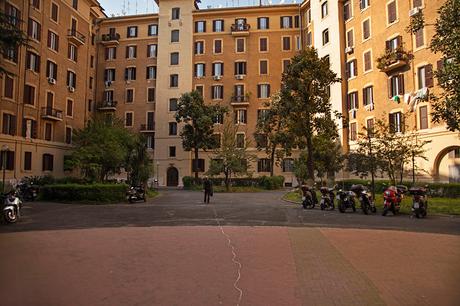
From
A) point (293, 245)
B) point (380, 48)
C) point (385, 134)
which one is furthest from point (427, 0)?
point (293, 245)

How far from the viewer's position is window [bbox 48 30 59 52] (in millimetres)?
35816

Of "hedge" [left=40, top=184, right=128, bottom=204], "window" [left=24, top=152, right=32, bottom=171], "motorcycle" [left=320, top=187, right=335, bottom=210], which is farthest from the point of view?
"window" [left=24, top=152, right=32, bottom=171]

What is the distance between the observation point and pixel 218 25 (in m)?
49.7

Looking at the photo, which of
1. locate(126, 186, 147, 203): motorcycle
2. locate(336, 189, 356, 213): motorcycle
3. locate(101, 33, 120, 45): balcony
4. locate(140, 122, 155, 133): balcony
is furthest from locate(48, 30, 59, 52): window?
locate(336, 189, 356, 213): motorcycle

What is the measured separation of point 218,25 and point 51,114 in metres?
24.7

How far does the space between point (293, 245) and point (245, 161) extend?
90.7 feet

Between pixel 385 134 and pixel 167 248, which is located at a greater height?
pixel 385 134

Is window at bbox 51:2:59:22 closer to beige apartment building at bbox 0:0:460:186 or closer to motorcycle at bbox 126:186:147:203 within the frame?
beige apartment building at bbox 0:0:460:186

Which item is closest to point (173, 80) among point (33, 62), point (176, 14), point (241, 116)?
point (176, 14)

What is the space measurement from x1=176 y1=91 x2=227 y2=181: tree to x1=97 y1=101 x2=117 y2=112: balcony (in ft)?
43.2

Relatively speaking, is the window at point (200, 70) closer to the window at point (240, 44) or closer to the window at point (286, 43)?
the window at point (240, 44)

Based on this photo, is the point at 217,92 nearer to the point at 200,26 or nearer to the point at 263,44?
the point at 263,44

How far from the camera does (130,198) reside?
21812 mm

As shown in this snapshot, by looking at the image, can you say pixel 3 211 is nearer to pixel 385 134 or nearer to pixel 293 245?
pixel 293 245
